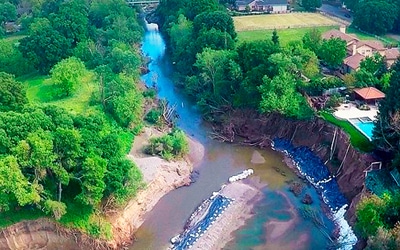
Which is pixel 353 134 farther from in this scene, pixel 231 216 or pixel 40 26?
pixel 40 26

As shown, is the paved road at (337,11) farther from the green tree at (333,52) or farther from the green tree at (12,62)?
the green tree at (12,62)

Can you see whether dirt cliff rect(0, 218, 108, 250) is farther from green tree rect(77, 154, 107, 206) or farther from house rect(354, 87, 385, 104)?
house rect(354, 87, 385, 104)

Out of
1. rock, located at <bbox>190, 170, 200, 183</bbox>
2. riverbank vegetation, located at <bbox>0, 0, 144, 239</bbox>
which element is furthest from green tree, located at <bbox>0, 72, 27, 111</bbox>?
rock, located at <bbox>190, 170, 200, 183</bbox>

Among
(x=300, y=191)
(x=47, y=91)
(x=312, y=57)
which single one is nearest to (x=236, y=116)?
(x=312, y=57)

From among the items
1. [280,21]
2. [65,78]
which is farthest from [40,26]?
[280,21]

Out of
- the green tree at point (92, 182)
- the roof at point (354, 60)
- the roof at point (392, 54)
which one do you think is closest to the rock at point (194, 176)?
the green tree at point (92, 182)

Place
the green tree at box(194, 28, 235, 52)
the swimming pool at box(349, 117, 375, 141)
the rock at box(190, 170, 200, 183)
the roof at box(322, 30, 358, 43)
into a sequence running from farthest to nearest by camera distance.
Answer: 1. the roof at box(322, 30, 358, 43)
2. the green tree at box(194, 28, 235, 52)
3. the rock at box(190, 170, 200, 183)
4. the swimming pool at box(349, 117, 375, 141)
